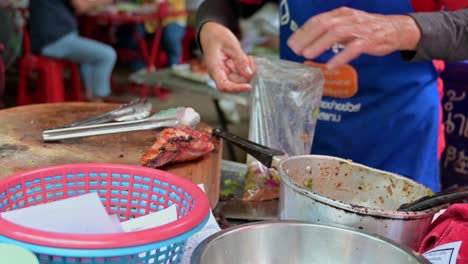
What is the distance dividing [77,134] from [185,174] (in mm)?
281

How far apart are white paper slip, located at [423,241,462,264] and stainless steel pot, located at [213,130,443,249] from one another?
0.11 ft

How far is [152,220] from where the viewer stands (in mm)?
849

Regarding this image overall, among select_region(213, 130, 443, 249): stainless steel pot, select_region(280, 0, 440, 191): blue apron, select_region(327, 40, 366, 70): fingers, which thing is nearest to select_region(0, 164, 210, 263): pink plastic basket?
select_region(213, 130, 443, 249): stainless steel pot

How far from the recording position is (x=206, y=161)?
1.23 m

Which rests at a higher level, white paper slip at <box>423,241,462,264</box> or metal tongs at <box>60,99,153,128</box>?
metal tongs at <box>60,99,153,128</box>

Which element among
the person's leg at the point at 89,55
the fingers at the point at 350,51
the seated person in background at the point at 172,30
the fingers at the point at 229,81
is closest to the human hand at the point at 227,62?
the fingers at the point at 229,81

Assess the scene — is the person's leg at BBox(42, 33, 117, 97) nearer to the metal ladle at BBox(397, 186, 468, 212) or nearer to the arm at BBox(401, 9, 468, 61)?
the arm at BBox(401, 9, 468, 61)

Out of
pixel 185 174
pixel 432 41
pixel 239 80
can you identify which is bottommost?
pixel 185 174

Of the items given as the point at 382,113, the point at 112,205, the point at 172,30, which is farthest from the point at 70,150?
the point at 172,30

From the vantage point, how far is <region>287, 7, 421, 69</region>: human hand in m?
1.14

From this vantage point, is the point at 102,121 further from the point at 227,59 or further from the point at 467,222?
the point at 467,222

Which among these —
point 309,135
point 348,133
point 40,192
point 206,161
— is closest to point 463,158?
point 348,133

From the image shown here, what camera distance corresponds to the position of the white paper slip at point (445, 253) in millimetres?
883

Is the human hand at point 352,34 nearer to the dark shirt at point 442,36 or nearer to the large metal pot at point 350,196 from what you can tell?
the dark shirt at point 442,36
